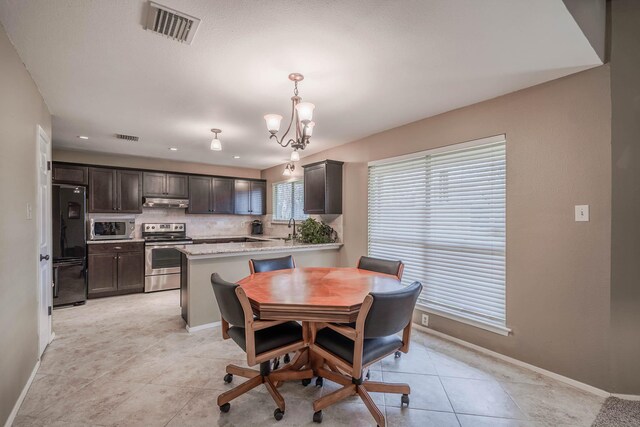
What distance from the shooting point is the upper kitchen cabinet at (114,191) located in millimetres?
4797

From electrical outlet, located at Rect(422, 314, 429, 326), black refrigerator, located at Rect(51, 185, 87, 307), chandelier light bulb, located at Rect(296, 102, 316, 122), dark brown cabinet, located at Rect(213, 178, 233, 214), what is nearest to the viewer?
chandelier light bulb, located at Rect(296, 102, 316, 122)

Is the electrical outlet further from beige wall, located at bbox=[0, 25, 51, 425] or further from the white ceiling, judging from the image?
beige wall, located at bbox=[0, 25, 51, 425]

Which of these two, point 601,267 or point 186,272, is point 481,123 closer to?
point 601,267

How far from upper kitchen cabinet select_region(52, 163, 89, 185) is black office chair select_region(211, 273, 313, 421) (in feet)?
13.5

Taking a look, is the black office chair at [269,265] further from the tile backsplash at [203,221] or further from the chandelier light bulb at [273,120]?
the tile backsplash at [203,221]

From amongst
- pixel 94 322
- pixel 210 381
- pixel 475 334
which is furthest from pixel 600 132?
pixel 94 322

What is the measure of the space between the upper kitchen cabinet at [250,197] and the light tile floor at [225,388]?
3.64 meters

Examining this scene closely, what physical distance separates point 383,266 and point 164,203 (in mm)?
4487

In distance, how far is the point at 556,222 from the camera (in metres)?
2.34

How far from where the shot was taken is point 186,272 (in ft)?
11.1

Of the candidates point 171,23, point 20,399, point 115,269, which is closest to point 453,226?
point 171,23

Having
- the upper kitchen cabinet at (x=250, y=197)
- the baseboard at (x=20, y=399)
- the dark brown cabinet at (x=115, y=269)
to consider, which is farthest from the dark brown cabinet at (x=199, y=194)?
the baseboard at (x=20, y=399)

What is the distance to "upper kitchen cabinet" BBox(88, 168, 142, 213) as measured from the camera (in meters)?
4.80

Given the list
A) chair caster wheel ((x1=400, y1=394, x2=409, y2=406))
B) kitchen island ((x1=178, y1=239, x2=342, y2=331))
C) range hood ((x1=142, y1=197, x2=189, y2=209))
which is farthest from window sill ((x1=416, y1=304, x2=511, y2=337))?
range hood ((x1=142, y1=197, x2=189, y2=209))
